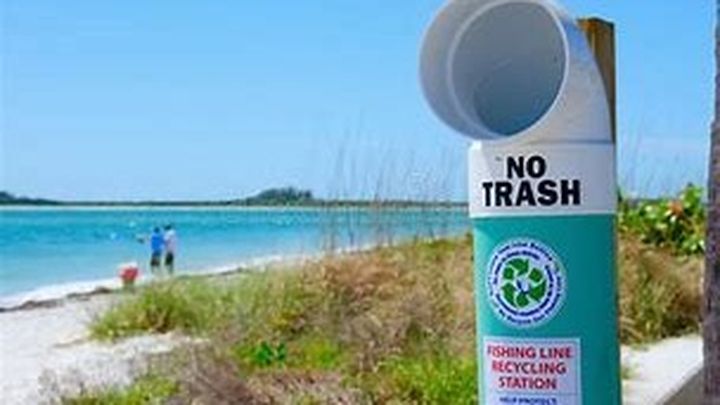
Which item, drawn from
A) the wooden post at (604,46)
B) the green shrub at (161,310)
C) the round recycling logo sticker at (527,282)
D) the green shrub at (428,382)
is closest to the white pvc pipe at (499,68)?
the round recycling logo sticker at (527,282)

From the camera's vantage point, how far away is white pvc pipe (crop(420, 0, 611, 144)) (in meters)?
4.35

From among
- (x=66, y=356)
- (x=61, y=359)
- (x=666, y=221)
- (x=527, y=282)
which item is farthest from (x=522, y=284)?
(x=666, y=221)

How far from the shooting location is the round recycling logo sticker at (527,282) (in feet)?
13.9

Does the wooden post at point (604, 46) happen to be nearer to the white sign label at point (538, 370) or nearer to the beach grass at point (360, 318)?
the white sign label at point (538, 370)

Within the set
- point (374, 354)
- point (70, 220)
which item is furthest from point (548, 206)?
point (70, 220)

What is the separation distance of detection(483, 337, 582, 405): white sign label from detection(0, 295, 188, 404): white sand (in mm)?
3432

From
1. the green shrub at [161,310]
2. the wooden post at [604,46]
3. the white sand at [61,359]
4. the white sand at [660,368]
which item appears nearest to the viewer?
the wooden post at [604,46]

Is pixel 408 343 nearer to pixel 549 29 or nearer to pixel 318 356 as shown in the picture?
pixel 318 356

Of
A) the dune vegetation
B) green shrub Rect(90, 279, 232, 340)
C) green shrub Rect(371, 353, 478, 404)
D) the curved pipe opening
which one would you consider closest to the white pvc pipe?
the curved pipe opening

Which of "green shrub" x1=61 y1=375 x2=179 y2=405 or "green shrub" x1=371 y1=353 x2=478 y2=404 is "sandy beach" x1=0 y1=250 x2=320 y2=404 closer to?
"green shrub" x1=61 y1=375 x2=179 y2=405

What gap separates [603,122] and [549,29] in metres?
0.35

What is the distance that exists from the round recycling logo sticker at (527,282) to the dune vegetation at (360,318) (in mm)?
2284

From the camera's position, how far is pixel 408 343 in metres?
7.96

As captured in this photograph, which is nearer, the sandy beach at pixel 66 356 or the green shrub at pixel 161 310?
the sandy beach at pixel 66 356
